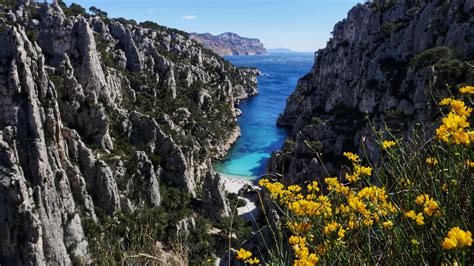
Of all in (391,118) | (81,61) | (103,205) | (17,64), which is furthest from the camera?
(81,61)

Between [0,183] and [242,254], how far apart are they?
2188cm

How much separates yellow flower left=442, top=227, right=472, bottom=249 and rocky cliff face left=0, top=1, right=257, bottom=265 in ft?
73.2

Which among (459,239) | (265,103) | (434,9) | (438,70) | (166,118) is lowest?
(265,103)

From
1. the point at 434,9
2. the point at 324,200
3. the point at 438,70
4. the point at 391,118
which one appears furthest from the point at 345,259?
the point at 434,9

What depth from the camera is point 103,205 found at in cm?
2541

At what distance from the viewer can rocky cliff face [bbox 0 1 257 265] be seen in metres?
20.9

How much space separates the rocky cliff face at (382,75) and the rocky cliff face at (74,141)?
461 inches

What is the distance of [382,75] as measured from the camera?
35938 millimetres

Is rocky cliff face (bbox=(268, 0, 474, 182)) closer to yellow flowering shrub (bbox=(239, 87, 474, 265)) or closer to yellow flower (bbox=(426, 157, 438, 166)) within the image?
yellow flower (bbox=(426, 157, 438, 166))

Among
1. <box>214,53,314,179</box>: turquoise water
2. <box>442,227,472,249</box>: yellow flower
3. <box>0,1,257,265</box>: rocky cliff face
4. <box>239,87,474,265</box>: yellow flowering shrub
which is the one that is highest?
<box>442,227,472,249</box>: yellow flower

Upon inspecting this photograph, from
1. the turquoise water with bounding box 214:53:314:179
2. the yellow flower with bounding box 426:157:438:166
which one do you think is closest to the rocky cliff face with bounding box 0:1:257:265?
the turquoise water with bounding box 214:53:314:179

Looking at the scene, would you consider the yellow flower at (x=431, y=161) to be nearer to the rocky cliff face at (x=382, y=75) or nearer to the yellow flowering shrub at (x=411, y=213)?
the yellow flowering shrub at (x=411, y=213)

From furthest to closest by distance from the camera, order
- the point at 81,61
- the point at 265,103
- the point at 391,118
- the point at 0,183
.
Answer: the point at 265,103 < the point at 81,61 < the point at 391,118 < the point at 0,183

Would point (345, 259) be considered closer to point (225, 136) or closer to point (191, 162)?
point (191, 162)
